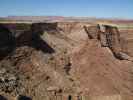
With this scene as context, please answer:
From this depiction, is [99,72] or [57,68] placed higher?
[99,72]

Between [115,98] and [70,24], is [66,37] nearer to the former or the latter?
[70,24]

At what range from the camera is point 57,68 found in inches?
891

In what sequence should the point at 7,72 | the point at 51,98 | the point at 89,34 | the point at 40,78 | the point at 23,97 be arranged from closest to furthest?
1. the point at 23,97
2. the point at 51,98
3. the point at 7,72
4. the point at 40,78
5. the point at 89,34

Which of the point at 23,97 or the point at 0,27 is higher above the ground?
the point at 0,27

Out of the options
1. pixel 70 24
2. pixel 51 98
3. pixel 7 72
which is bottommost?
pixel 51 98

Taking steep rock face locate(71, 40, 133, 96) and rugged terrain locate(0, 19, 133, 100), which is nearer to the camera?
rugged terrain locate(0, 19, 133, 100)

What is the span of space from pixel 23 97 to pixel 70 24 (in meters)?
15.0

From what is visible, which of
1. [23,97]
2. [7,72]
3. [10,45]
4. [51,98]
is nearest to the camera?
[23,97]

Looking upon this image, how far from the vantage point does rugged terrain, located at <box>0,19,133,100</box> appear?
1830 centimetres

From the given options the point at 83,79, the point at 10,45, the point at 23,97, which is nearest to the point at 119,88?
the point at 83,79

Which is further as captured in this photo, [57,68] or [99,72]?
[57,68]

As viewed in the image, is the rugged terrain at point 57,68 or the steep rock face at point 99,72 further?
the steep rock face at point 99,72

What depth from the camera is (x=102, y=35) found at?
29594 millimetres

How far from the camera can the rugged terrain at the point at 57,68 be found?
18297 mm
